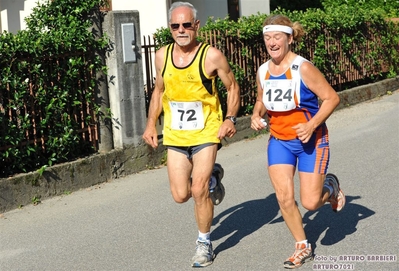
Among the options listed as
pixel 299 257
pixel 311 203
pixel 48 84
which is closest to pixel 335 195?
pixel 311 203

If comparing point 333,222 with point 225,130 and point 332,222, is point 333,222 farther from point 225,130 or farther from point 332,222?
point 225,130

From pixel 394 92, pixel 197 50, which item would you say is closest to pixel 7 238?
pixel 197 50

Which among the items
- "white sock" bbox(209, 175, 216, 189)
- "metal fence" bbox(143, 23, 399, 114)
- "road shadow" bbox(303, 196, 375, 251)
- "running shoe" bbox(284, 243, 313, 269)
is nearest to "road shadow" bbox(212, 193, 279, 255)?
"road shadow" bbox(303, 196, 375, 251)

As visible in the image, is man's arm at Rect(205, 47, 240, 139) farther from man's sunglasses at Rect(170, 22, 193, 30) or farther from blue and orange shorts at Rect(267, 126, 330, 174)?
blue and orange shorts at Rect(267, 126, 330, 174)

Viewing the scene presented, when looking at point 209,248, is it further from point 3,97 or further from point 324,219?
point 3,97

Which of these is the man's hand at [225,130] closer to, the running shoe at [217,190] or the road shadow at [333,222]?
the running shoe at [217,190]

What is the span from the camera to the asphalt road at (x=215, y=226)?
21.6ft

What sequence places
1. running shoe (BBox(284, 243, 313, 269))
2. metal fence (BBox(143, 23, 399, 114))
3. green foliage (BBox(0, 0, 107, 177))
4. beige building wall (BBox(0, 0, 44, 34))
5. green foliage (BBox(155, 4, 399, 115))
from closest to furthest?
running shoe (BBox(284, 243, 313, 269))
green foliage (BBox(0, 0, 107, 177))
metal fence (BBox(143, 23, 399, 114))
green foliage (BBox(155, 4, 399, 115))
beige building wall (BBox(0, 0, 44, 34))

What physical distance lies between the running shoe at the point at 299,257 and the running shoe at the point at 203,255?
2.10ft

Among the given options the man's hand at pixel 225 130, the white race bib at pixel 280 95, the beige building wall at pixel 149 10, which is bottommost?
the man's hand at pixel 225 130

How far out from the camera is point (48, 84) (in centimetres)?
948

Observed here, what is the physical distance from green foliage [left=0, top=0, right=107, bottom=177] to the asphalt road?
0.62m

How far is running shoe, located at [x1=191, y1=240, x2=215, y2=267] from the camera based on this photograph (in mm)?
6387

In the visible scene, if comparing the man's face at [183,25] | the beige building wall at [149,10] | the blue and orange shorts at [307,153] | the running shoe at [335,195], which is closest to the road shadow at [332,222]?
the running shoe at [335,195]
